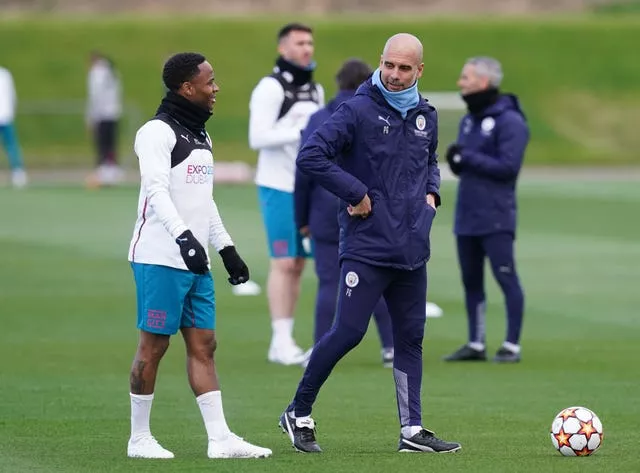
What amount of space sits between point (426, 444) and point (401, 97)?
1840 millimetres

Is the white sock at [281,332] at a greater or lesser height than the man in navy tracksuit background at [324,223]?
lesser

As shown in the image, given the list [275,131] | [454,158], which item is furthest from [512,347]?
[275,131]

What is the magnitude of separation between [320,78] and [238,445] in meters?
35.1

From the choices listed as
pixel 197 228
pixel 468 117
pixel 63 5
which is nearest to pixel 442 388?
pixel 468 117

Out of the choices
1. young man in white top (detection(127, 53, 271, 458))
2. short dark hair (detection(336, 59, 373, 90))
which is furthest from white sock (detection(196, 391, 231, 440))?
short dark hair (detection(336, 59, 373, 90))

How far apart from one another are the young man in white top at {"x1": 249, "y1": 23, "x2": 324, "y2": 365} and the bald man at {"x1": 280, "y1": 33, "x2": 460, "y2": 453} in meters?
3.88

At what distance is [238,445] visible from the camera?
8.63 meters

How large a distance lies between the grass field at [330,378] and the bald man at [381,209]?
1.22 feet

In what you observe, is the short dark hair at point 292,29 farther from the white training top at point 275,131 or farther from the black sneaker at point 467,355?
the black sneaker at point 467,355

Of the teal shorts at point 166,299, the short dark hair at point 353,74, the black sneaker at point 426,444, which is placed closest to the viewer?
the teal shorts at point 166,299

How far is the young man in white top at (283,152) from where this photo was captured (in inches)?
503

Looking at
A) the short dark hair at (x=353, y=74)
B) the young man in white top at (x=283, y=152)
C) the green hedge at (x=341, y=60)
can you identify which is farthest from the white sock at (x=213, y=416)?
the green hedge at (x=341, y=60)

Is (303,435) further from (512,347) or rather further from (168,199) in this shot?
(512,347)

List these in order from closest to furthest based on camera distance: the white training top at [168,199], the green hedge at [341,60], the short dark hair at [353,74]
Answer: the white training top at [168,199] → the short dark hair at [353,74] → the green hedge at [341,60]
